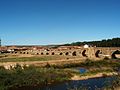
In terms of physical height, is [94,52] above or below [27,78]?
above

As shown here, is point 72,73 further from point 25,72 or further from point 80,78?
point 25,72

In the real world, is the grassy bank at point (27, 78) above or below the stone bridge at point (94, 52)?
below

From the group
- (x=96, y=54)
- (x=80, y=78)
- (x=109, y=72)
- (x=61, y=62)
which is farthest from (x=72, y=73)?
(x=96, y=54)

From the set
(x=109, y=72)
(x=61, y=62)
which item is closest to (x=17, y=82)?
(x=109, y=72)

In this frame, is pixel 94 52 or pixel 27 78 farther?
pixel 94 52

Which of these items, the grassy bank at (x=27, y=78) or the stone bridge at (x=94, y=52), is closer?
the grassy bank at (x=27, y=78)

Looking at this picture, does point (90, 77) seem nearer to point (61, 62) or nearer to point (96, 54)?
point (61, 62)

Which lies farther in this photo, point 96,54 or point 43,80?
point 96,54

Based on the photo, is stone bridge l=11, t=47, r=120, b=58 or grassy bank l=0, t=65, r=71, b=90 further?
stone bridge l=11, t=47, r=120, b=58

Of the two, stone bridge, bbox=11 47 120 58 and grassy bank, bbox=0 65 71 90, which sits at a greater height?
stone bridge, bbox=11 47 120 58

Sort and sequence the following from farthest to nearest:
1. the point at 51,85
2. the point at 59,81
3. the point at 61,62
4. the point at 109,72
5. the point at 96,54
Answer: the point at 96,54
the point at 61,62
the point at 109,72
the point at 59,81
the point at 51,85

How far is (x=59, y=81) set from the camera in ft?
161

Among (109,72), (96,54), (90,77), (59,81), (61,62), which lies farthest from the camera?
(96,54)

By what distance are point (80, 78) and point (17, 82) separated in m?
12.1
